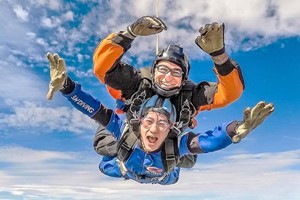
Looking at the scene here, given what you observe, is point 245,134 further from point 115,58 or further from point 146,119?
point 115,58

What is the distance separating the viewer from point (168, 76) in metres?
4.82

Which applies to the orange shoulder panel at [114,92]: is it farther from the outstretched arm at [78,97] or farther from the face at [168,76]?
the face at [168,76]

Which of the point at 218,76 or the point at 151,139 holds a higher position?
the point at 218,76

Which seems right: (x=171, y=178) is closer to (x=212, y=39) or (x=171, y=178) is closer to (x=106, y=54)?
(x=106, y=54)

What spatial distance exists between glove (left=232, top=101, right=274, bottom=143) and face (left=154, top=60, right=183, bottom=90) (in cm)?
82

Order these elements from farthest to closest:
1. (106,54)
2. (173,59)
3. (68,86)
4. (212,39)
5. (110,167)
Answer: (110,167), (68,86), (173,59), (106,54), (212,39)

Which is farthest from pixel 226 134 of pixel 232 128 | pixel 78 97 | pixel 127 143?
pixel 78 97

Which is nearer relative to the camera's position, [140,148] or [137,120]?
[137,120]

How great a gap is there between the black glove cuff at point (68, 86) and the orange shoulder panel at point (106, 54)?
40 cm

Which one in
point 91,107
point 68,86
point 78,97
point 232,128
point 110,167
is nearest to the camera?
point 232,128

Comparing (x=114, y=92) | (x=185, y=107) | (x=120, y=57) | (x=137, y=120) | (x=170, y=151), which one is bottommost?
(x=170, y=151)

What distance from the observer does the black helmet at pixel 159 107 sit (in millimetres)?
4879

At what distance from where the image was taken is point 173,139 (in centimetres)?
513

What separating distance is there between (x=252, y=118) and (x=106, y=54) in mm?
1665
